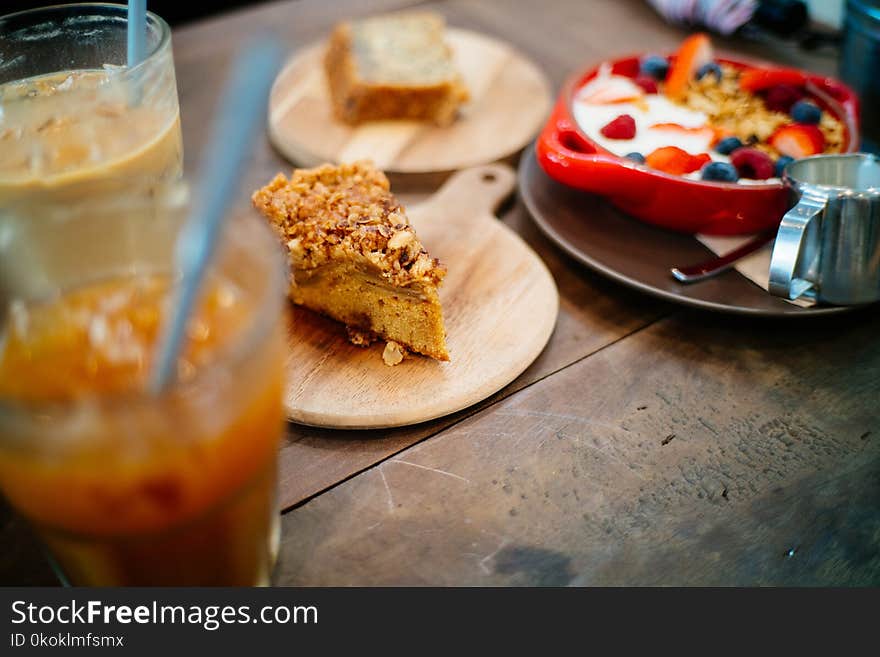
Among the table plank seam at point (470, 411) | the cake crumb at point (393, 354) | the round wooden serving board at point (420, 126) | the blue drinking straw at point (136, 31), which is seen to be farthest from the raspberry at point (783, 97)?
the blue drinking straw at point (136, 31)

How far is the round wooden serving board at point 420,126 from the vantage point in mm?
1688

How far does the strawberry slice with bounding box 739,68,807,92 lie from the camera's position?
164 centimetres

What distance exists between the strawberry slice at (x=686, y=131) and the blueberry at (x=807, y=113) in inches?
5.8

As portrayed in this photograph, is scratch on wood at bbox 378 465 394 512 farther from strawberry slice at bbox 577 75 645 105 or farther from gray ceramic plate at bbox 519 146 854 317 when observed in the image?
strawberry slice at bbox 577 75 645 105

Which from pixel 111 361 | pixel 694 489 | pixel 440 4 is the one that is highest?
pixel 111 361

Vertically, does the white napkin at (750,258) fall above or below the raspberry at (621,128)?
below

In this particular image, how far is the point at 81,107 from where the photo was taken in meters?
1.02

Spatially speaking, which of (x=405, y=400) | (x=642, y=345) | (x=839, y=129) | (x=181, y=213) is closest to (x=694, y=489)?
(x=642, y=345)

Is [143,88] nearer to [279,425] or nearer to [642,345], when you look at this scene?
[279,425]

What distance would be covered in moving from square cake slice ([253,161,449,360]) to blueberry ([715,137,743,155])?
612 mm

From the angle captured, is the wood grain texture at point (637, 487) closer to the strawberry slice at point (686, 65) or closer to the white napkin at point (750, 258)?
the white napkin at point (750, 258)

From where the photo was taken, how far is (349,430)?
3.69ft

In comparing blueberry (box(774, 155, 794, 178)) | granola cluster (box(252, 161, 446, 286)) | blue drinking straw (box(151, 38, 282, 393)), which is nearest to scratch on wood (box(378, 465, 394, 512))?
granola cluster (box(252, 161, 446, 286))

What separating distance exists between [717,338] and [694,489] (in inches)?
12.7
